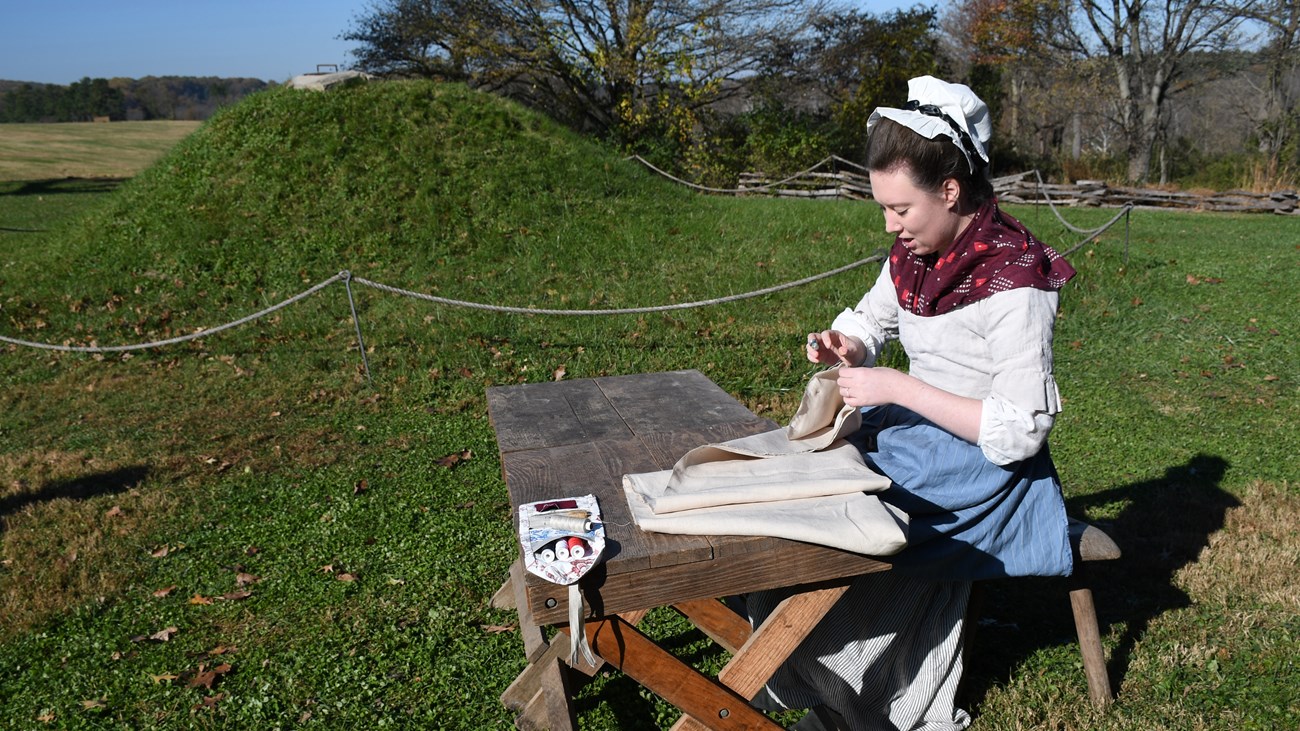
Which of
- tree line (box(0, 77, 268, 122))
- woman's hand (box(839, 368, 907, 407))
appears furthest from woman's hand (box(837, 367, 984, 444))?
tree line (box(0, 77, 268, 122))

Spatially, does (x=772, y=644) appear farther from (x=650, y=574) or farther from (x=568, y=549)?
(x=568, y=549)

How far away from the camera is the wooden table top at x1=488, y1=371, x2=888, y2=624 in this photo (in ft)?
6.68

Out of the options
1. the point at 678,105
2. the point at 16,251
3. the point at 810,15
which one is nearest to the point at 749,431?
the point at 16,251

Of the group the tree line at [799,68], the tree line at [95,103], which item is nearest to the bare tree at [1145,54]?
the tree line at [799,68]

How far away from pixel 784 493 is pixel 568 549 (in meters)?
0.55

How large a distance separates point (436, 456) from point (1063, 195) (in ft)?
55.2

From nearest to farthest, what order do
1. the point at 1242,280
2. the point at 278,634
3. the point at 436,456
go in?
the point at 278,634, the point at 436,456, the point at 1242,280

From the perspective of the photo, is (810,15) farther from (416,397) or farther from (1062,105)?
(416,397)

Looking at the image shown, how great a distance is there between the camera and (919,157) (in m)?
2.29

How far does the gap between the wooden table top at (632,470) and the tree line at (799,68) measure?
15742 mm

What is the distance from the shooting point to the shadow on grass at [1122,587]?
11.3 feet

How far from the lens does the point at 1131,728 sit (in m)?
3.01

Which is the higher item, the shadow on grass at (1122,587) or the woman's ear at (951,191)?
the woman's ear at (951,191)

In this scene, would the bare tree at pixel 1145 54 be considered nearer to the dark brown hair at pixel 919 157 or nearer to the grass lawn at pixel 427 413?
the grass lawn at pixel 427 413
